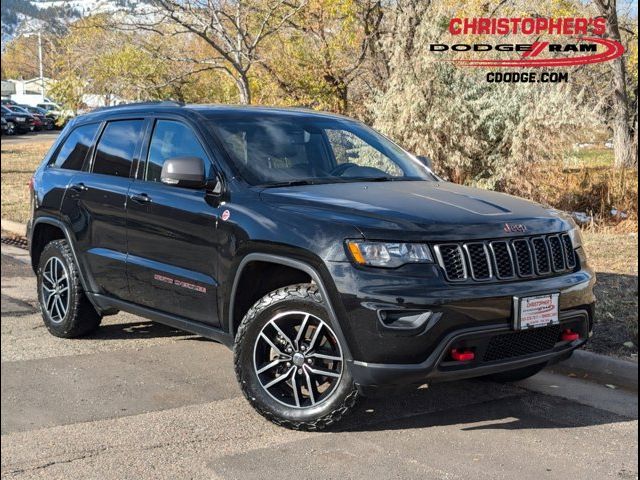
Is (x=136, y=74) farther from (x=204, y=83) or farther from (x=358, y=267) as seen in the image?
(x=358, y=267)

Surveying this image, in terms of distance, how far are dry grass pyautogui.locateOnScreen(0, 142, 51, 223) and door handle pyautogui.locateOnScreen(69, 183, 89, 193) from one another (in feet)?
22.8

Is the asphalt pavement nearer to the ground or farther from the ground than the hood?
nearer to the ground

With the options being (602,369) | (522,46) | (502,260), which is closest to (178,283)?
(502,260)

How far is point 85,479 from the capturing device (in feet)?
12.3

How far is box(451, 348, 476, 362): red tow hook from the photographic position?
13.6 feet

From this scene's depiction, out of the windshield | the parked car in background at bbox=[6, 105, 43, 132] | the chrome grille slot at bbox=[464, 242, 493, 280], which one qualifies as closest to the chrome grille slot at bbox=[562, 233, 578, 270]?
the chrome grille slot at bbox=[464, 242, 493, 280]

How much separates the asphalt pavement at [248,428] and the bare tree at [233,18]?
6.30 m

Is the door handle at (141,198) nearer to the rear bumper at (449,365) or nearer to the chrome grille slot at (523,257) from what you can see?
the rear bumper at (449,365)

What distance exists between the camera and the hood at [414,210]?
4.14m

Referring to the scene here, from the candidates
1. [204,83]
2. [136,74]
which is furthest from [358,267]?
[204,83]

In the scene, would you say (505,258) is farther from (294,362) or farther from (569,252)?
(294,362)

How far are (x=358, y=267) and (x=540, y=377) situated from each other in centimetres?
233

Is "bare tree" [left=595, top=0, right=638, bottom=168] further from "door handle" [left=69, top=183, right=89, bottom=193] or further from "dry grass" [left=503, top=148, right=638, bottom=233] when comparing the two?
"door handle" [left=69, top=183, right=89, bottom=193]

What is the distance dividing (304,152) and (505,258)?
1.65 meters
